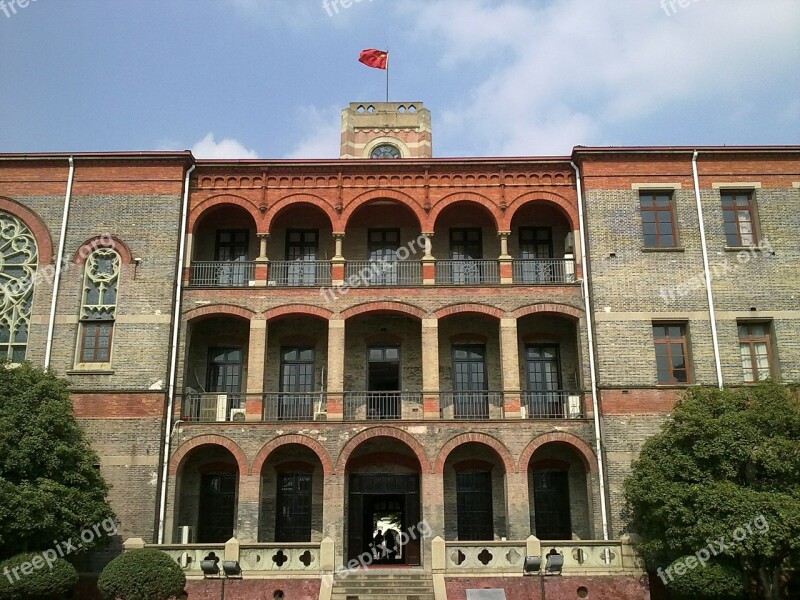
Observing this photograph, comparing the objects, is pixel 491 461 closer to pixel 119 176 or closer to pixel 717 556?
pixel 717 556

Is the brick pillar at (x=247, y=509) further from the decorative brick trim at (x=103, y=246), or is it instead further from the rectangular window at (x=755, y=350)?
the rectangular window at (x=755, y=350)

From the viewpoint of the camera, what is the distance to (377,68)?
108 ft

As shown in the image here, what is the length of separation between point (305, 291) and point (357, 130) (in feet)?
46.7

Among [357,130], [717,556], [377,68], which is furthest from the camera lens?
[357,130]

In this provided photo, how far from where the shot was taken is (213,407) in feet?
80.2

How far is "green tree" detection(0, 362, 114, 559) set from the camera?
17.6m

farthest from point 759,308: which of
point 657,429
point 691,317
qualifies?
point 657,429

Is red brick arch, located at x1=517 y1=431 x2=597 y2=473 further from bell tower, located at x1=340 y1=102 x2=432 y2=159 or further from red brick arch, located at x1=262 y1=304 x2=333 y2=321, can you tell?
bell tower, located at x1=340 y1=102 x2=432 y2=159

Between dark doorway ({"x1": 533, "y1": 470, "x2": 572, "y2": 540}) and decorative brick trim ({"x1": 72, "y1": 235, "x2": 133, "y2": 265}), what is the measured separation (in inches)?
561

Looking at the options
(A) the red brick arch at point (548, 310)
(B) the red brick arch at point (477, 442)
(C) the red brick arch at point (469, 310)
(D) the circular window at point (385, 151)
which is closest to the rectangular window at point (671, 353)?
(A) the red brick arch at point (548, 310)

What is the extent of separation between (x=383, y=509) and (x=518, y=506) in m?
4.82

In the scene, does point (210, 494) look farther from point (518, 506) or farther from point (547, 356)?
point (547, 356)

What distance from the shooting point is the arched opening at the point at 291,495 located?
23781 millimetres

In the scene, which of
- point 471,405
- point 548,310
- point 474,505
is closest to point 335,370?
point 471,405
